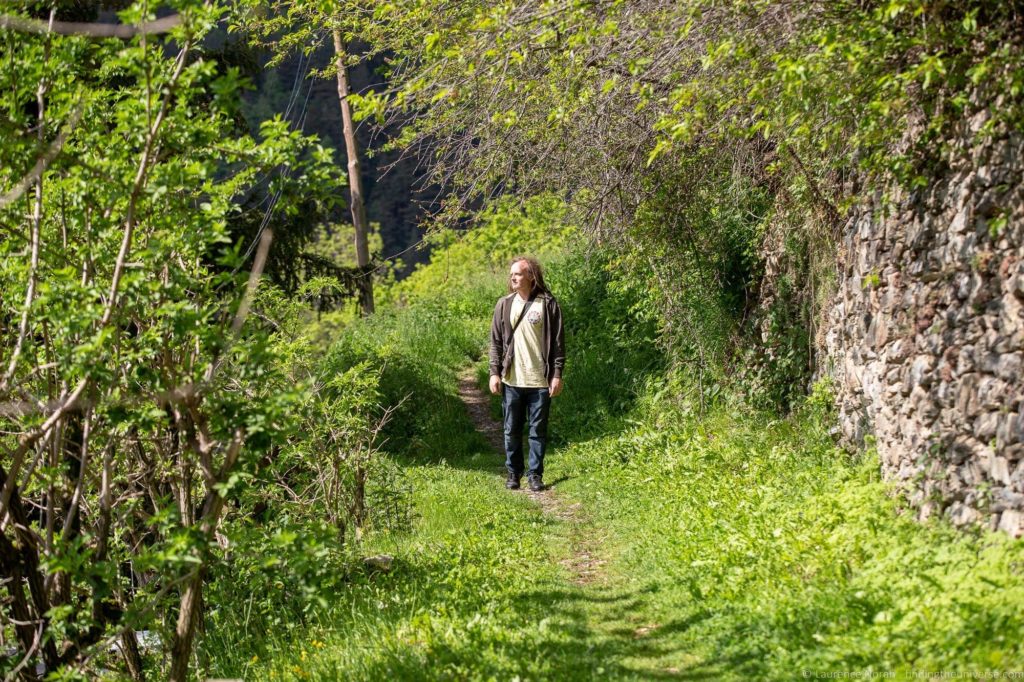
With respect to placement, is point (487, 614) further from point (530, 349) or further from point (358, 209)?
point (358, 209)

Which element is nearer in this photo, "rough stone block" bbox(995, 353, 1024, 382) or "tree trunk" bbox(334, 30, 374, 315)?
"rough stone block" bbox(995, 353, 1024, 382)

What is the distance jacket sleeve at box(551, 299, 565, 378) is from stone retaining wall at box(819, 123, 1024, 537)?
296 cm

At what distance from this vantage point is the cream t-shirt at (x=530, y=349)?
30.4ft

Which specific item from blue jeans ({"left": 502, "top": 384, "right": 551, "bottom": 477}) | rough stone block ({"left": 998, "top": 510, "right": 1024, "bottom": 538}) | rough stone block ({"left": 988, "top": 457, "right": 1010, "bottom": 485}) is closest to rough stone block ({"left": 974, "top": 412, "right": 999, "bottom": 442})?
rough stone block ({"left": 988, "top": 457, "right": 1010, "bottom": 485})

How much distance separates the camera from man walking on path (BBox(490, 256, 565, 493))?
30.3 feet

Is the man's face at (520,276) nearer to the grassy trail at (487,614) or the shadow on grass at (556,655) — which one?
the grassy trail at (487,614)

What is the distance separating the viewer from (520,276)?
Answer: 9.28 metres

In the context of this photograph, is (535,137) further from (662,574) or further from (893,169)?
(662,574)

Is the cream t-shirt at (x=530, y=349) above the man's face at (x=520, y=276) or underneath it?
underneath

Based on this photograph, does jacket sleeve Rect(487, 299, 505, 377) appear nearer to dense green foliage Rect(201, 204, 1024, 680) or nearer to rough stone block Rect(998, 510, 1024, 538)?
dense green foliage Rect(201, 204, 1024, 680)

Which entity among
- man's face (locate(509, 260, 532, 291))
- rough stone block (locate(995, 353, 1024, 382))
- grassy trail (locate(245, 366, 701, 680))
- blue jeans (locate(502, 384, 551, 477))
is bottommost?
grassy trail (locate(245, 366, 701, 680))

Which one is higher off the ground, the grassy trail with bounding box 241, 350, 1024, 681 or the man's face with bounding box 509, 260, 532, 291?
the man's face with bounding box 509, 260, 532, 291

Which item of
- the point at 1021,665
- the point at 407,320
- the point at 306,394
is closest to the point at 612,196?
the point at 306,394

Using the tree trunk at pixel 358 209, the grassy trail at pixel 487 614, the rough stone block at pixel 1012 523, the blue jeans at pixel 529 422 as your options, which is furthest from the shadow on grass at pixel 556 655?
the tree trunk at pixel 358 209
